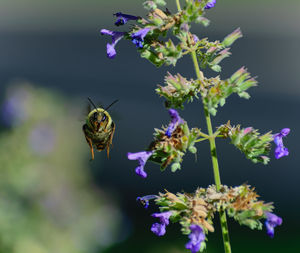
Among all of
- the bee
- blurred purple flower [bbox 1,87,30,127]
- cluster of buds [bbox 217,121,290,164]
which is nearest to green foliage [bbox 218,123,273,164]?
cluster of buds [bbox 217,121,290,164]

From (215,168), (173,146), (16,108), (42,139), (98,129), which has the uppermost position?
(16,108)

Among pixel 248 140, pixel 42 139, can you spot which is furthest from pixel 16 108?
pixel 248 140

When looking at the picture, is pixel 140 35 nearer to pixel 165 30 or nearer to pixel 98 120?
pixel 165 30

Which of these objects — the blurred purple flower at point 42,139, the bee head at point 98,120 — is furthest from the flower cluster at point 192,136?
the blurred purple flower at point 42,139

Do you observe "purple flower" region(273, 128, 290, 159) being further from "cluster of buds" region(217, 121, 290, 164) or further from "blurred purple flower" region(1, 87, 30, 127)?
"blurred purple flower" region(1, 87, 30, 127)

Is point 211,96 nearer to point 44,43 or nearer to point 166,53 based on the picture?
point 166,53
